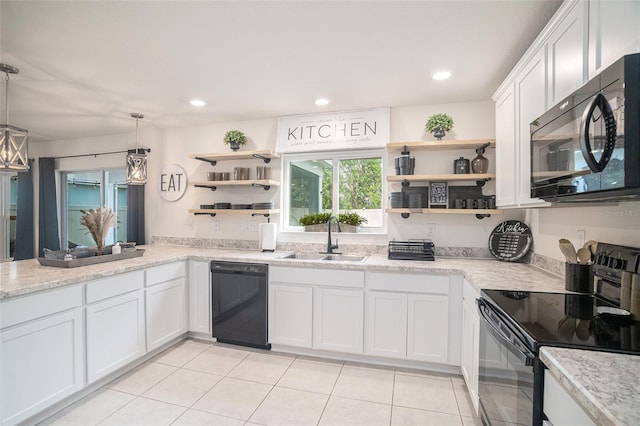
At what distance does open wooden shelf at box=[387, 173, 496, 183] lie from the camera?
2.77m

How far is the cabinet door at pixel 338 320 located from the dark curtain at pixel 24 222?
4.88 metres

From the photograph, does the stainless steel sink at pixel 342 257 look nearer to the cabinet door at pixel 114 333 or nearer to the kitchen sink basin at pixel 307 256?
the kitchen sink basin at pixel 307 256

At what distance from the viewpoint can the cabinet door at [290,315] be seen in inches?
111

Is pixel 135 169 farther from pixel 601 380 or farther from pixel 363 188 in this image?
pixel 601 380

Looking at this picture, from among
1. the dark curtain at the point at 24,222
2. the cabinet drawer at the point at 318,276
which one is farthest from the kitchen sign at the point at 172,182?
the dark curtain at the point at 24,222

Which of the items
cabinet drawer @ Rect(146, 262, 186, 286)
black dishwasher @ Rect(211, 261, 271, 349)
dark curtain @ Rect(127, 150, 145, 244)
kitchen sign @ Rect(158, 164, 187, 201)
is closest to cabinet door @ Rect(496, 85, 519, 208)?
black dishwasher @ Rect(211, 261, 271, 349)

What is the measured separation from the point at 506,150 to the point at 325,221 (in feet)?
6.09

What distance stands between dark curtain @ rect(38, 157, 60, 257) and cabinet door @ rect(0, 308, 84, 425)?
11.5ft

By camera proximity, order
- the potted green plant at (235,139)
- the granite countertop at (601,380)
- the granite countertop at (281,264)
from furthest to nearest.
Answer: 1. the potted green plant at (235,139)
2. the granite countertop at (281,264)
3. the granite countertop at (601,380)

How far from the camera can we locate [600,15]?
1.25 meters

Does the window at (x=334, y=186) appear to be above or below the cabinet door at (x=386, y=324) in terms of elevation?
above

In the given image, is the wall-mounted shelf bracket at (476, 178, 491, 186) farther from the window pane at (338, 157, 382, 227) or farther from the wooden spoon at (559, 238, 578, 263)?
the wooden spoon at (559, 238, 578, 263)

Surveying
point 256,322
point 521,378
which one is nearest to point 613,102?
point 521,378

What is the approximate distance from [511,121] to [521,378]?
5.75 ft
